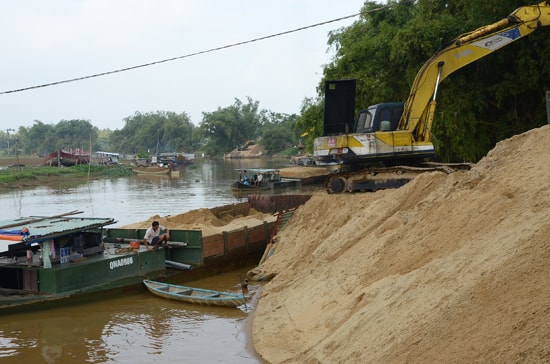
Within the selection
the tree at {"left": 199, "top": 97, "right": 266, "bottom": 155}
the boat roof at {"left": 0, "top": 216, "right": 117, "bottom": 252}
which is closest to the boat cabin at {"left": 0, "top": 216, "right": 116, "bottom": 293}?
the boat roof at {"left": 0, "top": 216, "right": 117, "bottom": 252}

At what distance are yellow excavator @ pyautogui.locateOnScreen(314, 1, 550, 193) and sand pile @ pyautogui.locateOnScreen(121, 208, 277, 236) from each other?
115 inches

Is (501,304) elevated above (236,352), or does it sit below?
above

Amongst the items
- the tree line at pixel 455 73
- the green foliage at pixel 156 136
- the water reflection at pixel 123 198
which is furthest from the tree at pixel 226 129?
the tree line at pixel 455 73

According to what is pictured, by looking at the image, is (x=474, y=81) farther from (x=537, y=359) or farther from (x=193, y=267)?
(x=537, y=359)

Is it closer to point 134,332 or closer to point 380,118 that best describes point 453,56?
point 380,118

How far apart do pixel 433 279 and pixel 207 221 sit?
12.1 meters

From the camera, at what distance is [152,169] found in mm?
68500

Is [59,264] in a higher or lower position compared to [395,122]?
lower

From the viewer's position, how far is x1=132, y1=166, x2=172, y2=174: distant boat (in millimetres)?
66812

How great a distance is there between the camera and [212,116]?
124 m

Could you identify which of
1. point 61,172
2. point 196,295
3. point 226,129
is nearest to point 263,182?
point 196,295

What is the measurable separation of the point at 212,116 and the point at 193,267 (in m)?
109

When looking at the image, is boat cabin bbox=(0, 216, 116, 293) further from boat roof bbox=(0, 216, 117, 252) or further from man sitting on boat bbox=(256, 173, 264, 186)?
man sitting on boat bbox=(256, 173, 264, 186)

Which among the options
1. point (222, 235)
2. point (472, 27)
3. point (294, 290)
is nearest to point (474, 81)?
point (472, 27)
